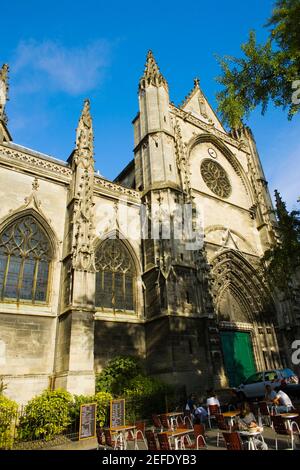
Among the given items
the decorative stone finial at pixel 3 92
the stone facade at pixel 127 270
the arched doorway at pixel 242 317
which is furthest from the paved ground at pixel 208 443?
the decorative stone finial at pixel 3 92

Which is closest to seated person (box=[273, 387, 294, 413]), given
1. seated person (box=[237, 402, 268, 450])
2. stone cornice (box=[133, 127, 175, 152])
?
seated person (box=[237, 402, 268, 450])

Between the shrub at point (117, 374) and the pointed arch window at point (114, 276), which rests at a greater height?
the pointed arch window at point (114, 276)

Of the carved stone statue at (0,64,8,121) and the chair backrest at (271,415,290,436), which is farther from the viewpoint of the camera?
the carved stone statue at (0,64,8,121)

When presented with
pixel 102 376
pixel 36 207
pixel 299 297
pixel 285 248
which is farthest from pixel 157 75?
pixel 102 376

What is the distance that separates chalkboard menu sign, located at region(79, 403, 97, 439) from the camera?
8219mm

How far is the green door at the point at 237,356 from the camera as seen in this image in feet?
51.9

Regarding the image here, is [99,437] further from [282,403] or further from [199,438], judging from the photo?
[282,403]

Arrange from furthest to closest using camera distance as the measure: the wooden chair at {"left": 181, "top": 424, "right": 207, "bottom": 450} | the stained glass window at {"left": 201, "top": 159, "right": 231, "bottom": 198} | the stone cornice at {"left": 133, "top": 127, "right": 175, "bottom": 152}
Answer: the stained glass window at {"left": 201, "top": 159, "right": 231, "bottom": 198} < the stone cornice at {"left": 133, "top": 127, "right": 175, "bottom": 152} < the wooden chair at {"left": 181, "top": 424, "right": 207, "bottom": 450}

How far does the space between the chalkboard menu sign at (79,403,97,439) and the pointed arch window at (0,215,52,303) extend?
517cm

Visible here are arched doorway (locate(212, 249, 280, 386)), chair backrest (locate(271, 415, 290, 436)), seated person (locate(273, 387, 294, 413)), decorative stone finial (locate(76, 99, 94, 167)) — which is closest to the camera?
chair backrest (locate(271, 415, 290, 436))

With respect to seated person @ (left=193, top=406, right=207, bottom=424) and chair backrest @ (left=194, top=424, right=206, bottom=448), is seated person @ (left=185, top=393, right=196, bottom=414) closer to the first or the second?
seated person @ (left=193, top=406, right=207, bottom=424)

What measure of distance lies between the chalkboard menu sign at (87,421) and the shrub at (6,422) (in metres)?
1.72

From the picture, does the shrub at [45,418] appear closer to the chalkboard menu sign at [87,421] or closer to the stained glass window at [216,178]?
the chalkboard menu sign at [87,421]

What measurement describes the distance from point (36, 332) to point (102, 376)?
3.07m
